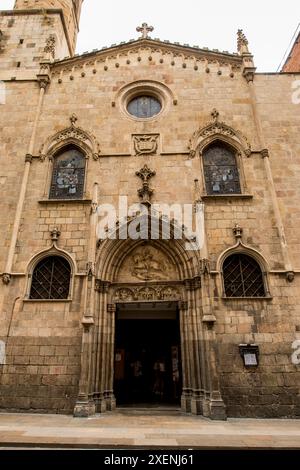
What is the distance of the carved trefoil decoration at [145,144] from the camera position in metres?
12.7

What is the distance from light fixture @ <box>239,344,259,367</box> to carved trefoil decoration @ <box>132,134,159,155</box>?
810cm

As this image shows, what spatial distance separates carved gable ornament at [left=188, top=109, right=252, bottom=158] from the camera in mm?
12700

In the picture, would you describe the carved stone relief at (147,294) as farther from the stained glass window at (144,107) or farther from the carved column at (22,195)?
the stained glass window at (144,107)

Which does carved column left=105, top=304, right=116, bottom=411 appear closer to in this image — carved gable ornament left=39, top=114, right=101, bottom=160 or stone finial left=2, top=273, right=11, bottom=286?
stone finial left=2, top=273, right=11, bottom=286

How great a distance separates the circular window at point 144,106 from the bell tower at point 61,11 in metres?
7.89

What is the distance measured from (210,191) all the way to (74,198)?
17.9ft

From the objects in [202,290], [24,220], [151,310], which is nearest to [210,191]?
[202,290]

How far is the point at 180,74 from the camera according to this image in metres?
14.5

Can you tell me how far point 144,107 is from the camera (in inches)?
560

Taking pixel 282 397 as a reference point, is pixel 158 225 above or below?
above

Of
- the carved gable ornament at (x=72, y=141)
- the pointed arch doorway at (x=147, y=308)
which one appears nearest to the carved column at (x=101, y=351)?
the pointed arch doorway at (x=147, y=308)

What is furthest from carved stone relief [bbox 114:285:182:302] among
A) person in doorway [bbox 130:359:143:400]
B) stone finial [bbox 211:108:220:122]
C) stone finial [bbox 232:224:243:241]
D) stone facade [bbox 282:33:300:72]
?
stone facade [bbox 282:33:300:72]

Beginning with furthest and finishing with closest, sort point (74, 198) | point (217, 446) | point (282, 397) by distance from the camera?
point (74, 198) → point (282, 397) → point (217, 446)

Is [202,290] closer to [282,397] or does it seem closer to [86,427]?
[282,397]
